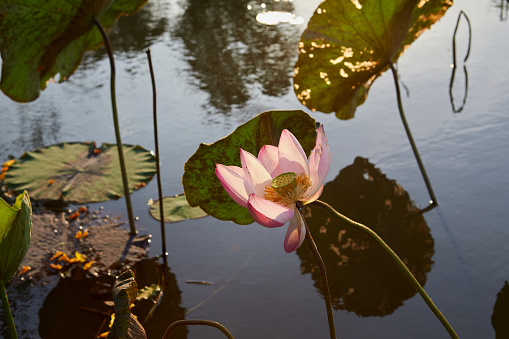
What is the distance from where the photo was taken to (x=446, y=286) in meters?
1.26

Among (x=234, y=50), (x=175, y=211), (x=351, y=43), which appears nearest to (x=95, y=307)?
(x=175, y=211)

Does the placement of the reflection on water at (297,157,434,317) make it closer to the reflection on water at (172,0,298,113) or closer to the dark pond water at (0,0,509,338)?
the dark pond water at (0,0,509,338)

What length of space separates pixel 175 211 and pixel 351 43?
75 centimetres

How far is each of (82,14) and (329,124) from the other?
106cm

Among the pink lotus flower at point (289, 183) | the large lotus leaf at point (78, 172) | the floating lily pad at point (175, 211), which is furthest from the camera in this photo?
the large lotus leaf at point (78, 172)

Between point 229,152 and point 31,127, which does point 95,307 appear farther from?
point 31,127

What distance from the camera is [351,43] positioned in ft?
5.17

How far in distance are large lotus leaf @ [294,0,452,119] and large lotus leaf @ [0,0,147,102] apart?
56 centimetres

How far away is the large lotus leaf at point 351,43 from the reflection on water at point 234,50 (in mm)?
718

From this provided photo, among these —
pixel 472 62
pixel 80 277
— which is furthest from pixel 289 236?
pixel 472 62

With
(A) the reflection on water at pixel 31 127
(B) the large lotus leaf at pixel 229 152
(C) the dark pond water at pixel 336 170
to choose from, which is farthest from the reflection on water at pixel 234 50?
(B) the large lotus leaf at pixel 229 152

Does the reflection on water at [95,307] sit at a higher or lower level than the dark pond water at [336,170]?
lower

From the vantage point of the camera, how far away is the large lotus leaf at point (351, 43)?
1514mm

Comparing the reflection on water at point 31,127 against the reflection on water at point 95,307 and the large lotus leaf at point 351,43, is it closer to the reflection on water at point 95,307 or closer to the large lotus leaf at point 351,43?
the reflection on water at point 95,307
